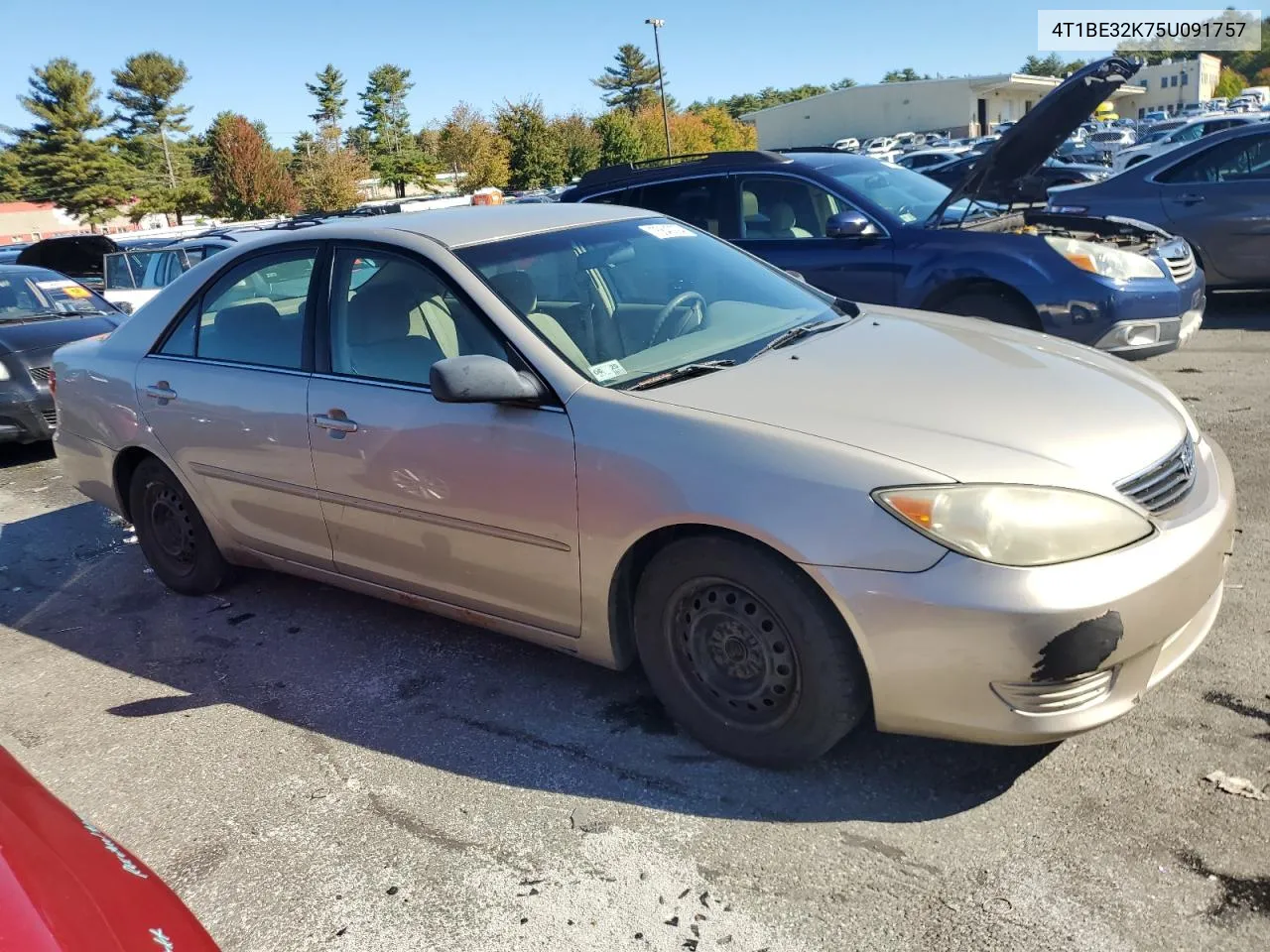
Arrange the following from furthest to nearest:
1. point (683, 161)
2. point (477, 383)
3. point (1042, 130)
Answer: point (683, 161)
point (1042, 130)
point (477, 383)

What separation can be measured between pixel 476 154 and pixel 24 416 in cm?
4181

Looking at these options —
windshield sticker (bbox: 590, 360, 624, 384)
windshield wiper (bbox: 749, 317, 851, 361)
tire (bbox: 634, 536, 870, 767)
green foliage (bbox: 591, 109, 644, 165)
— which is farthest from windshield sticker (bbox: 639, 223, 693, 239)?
green foliage (bbox: 591, 109, 644, 165)

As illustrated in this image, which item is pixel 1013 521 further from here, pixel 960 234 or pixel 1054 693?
pixel 960 234

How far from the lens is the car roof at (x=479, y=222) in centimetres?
374

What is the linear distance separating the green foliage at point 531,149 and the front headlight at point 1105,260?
1626 inches

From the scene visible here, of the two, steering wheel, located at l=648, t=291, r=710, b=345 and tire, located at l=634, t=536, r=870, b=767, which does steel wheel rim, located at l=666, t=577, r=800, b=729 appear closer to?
tire, located at l=634, t=536, r=870, b=767

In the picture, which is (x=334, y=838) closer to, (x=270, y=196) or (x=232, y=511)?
(x=232, y=511)

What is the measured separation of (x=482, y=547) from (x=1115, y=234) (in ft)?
18.7

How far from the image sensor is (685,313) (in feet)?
12.1

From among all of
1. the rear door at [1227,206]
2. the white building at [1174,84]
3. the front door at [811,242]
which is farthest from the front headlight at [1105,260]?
the white building at [1174,84]

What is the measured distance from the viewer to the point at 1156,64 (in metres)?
88.9

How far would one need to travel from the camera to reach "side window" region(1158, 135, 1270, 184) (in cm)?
886

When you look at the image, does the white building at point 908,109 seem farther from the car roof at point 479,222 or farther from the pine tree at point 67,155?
the car roof at point 479,222

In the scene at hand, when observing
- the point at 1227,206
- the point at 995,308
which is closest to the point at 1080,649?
the point at 995,308
